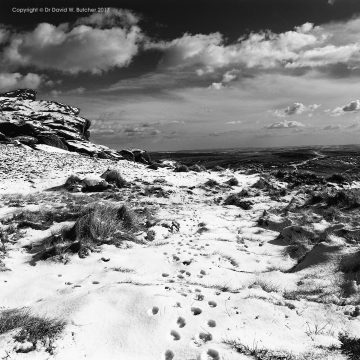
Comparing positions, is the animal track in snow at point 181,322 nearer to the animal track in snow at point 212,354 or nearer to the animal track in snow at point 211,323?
the animal track in snow at point 211,323

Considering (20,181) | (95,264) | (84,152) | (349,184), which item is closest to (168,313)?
(95,264)

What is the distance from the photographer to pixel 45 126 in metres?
49.7

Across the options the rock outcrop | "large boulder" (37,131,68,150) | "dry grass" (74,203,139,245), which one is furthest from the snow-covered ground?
the rock outcrop

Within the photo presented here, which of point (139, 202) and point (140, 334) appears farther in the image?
point (139, 202)

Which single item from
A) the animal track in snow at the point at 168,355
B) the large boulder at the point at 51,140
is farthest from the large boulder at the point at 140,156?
the animal track in snow at the point at 168,355

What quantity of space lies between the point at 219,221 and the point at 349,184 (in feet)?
60.1

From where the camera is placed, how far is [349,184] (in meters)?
28.3

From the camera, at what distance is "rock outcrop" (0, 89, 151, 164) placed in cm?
4466

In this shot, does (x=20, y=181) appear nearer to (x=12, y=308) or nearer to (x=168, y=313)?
(x=12, y=308)

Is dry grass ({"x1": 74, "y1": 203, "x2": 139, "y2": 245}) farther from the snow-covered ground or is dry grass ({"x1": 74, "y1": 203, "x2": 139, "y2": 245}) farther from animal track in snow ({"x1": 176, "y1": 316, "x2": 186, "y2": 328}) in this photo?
animal track in snow ({"x1": 176, "y1": 316, "x2": 186, "y2": 328})

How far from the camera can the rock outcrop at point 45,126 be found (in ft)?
147

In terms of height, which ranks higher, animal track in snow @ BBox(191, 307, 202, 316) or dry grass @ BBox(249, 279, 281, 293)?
animal track in snow @ BBox(191, 307, 202, 316)

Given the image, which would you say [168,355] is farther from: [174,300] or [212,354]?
[174,300]

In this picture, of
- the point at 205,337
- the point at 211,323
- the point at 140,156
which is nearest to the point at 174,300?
the point at 211,323
